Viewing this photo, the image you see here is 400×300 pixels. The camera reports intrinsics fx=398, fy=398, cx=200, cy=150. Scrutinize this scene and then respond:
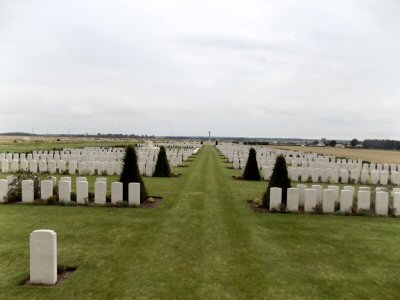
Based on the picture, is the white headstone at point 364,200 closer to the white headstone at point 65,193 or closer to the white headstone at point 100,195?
the white headstone at point 100,195

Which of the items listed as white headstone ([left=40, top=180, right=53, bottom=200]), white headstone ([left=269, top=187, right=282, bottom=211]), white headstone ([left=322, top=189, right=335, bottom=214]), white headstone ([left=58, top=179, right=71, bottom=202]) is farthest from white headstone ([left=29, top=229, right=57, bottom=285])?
white headstone ([left=322, top=189, right=335, bottom=214])

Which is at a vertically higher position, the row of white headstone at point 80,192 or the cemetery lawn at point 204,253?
the row of white headstone at point 80,192

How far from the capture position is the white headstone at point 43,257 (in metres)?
6.36

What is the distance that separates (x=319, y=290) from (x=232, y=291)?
144 centimetres

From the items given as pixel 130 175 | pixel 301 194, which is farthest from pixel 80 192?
pixel 301 194

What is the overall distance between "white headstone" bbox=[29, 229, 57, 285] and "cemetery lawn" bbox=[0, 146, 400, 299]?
0.24m

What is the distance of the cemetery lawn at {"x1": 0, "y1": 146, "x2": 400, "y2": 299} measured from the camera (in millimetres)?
6285

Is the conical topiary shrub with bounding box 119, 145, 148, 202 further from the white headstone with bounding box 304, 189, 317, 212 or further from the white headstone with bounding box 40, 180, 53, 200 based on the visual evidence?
the white headstone with bounding box 304, 189, 317, 212

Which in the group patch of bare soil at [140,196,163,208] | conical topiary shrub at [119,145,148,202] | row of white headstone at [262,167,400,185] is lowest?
patch of bare soil at [140,196,163,208]

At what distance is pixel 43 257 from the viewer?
21.1ft

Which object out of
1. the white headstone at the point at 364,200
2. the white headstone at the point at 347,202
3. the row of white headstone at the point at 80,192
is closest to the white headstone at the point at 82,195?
the row of white headstone at the point at 80,192

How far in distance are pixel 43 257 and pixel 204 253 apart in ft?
10.3

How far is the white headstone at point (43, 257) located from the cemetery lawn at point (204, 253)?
0.24 meters

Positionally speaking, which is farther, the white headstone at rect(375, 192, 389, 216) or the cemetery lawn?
the white headstone at rect(375, 192, 389, 216)
